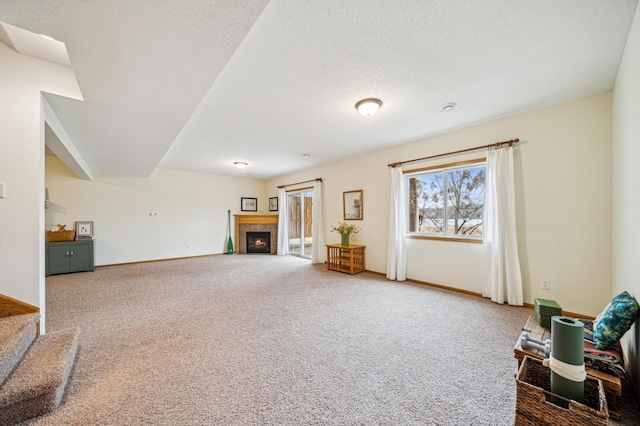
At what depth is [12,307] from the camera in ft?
6.32

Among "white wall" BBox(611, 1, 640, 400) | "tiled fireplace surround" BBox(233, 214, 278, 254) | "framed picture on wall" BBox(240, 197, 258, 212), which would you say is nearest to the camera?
"white wall" BBox(611, 1, 640, 400)

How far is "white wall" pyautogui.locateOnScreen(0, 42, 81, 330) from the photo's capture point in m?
1.91

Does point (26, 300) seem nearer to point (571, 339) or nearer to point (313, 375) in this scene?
point (313, 375)

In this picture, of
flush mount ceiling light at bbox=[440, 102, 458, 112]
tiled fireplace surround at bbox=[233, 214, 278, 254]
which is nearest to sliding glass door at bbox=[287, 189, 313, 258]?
tiled fireplace surround at bbox=[233, 214, 278, 254]

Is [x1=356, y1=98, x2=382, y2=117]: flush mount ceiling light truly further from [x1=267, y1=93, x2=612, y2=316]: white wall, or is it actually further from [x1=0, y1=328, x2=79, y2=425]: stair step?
[x1=0, y1=328, x2=79, y2=425]: stair step

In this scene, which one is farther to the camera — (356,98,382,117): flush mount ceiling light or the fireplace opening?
the fireplace opening

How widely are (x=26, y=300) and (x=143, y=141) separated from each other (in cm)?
246

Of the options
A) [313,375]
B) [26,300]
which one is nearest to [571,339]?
[313,375]

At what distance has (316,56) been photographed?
200 centimetres

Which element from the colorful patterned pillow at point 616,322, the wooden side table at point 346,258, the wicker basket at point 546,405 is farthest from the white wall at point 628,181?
the wooden side table at point 346,258

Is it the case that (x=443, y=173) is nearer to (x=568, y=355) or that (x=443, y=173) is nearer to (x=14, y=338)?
(x=568, y=355)

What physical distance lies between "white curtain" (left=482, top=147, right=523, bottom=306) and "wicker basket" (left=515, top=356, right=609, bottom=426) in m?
2.13

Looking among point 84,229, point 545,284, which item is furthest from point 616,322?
point 84,229

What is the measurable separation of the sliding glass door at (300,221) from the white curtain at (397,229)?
294 centimetres
